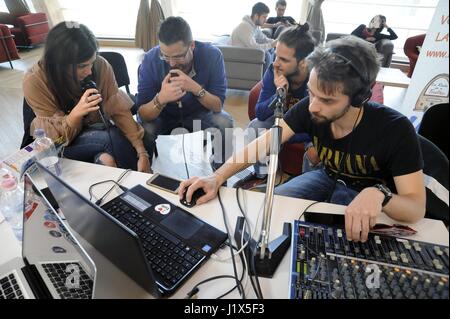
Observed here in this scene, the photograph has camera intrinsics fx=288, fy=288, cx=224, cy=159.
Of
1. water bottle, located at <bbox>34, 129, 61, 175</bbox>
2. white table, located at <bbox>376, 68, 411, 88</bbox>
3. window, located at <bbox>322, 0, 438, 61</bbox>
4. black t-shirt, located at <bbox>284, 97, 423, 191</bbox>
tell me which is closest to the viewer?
black t-shirt, located at <bbox>284, 97, 423, 191</bbox>

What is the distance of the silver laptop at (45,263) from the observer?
590mm

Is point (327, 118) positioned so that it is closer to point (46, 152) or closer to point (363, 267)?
point (363, 267)

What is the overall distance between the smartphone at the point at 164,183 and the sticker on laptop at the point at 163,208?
3.2 inches

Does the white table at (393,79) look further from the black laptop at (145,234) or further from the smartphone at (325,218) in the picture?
the black laptop at (145,234)

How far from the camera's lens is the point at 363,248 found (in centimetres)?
67

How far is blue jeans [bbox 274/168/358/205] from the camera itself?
1145 mm

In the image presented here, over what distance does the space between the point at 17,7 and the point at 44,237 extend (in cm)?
634

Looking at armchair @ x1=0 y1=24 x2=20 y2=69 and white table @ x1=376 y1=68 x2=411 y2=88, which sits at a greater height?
armchair @ x1=0 y1=24 x2=20 y2=69

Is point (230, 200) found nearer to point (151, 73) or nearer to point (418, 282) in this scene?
point (418, 282)

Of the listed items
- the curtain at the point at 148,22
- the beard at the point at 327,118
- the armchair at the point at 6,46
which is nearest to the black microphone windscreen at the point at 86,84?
the beard at the point at 327,118

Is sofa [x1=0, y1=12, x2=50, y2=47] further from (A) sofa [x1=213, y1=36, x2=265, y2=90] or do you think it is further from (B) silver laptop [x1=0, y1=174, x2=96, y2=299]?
(B) silver laptop [x1=0, y1=174, x2=96, y2=299]

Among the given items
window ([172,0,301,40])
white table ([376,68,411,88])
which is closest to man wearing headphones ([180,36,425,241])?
white table ([376,68,411,88])

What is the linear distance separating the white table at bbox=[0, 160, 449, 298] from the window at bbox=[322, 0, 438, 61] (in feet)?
13.8
